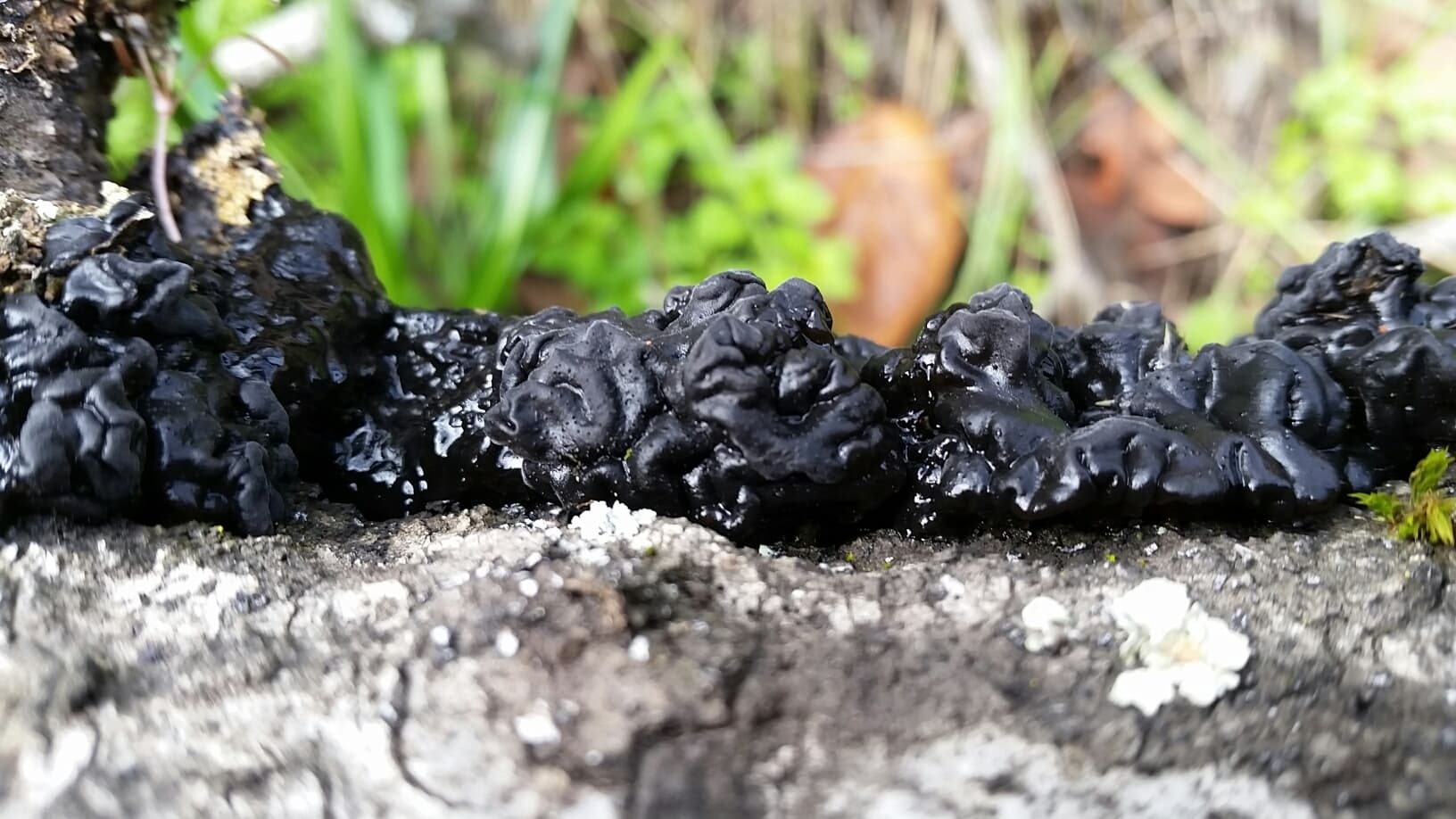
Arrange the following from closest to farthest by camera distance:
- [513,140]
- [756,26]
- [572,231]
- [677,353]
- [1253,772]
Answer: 1. [1253,772]
2. [677,353]
3. [513,140]
4. [572,231]
5. [756,26]

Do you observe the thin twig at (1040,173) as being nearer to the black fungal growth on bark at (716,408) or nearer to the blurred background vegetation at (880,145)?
the blurred background vegetation at (880,145)

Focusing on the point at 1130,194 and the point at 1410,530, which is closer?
the point at 1410,530

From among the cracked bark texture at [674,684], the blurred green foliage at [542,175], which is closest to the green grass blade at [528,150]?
the blurred green foliage at [542,175]

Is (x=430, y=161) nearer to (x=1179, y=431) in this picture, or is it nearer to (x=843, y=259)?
(x=843, y=259)

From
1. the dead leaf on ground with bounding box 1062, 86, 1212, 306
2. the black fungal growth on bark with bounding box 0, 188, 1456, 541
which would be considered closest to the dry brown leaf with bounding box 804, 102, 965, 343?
the dead leaf on ground with bounding box 1062, 86, 1212, 306

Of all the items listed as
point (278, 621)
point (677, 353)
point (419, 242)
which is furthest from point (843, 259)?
point (278, 621)

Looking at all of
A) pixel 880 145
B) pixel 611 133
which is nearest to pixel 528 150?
pixel 611 133

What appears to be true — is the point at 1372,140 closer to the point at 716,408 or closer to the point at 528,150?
the point at 528,150
